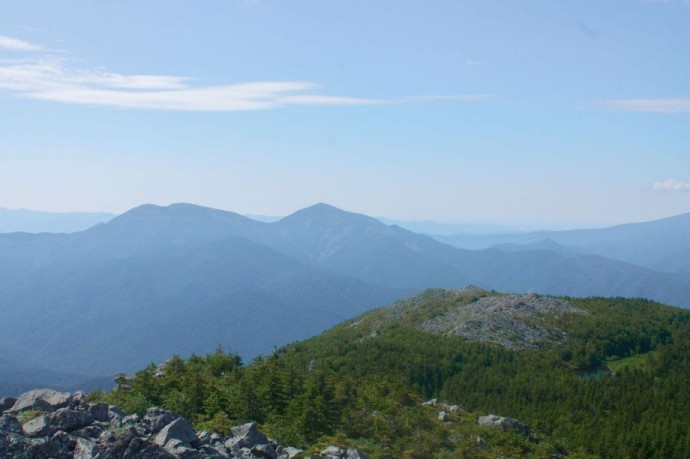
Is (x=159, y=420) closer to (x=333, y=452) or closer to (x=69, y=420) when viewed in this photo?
(x=69, y=420)

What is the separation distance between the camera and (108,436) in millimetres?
26016

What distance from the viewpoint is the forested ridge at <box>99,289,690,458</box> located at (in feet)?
138

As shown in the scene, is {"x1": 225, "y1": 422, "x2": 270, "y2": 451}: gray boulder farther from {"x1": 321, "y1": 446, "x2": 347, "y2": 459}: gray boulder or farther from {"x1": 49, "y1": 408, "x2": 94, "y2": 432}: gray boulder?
{"x1": 49, "y1": 408, "x2": 94, "y2": 432}: gray boulder

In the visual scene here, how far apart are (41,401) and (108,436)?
10.9 metres

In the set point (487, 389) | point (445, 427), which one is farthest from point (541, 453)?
point (487, 389)

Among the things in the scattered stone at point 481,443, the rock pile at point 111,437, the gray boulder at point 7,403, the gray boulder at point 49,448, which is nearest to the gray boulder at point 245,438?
the rock pile at point 111,437

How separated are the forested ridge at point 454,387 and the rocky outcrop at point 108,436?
4252 millimetres

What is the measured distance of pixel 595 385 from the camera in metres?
75.4

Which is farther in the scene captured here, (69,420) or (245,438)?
(245,438)

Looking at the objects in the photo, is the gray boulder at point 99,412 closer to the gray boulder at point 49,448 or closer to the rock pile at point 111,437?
the rock pile at point 111,437

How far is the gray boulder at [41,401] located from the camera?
3403cm

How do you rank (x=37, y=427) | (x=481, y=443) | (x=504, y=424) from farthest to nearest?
(x=504, y=424) → (x=481, y=443) → (x=37, y=427)

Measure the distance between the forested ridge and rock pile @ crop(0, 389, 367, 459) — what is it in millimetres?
4293

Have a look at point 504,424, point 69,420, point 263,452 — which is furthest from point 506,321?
point 69,420
